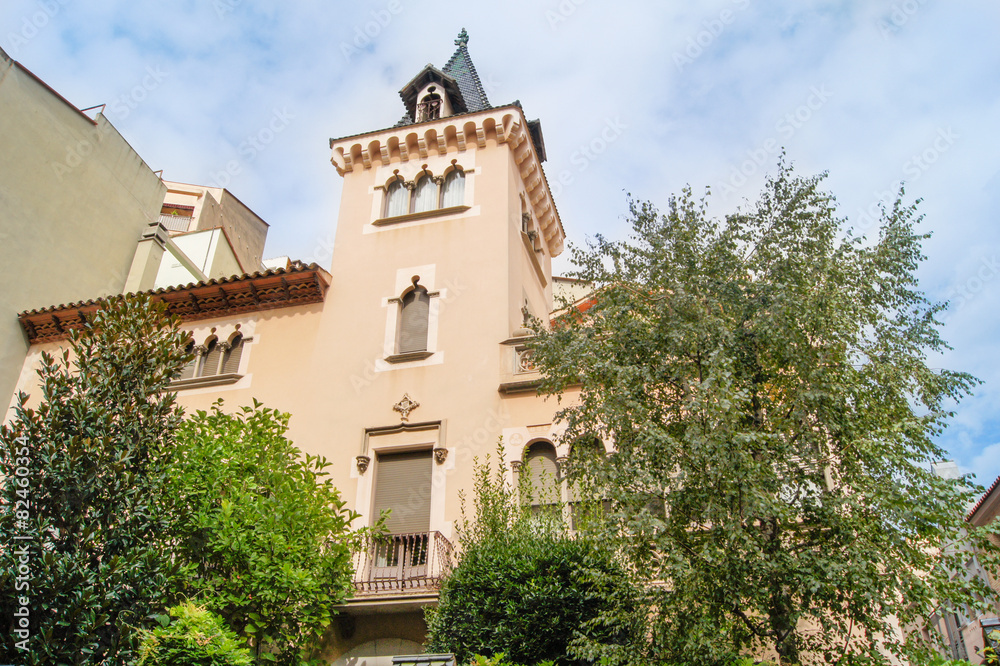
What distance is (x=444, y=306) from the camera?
16.3 m

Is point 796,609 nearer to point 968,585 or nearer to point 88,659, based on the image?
point 968,585

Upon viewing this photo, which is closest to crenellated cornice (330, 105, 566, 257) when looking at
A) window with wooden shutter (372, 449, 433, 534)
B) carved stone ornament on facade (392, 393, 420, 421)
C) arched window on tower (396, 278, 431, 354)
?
arched window on tower (396, 278, 431, 354)

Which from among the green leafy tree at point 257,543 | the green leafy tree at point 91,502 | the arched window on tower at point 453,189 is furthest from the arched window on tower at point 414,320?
the green leafy tree at point 91,502

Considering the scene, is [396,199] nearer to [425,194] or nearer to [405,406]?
[425,194]

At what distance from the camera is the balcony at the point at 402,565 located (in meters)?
12.4

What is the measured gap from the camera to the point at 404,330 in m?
16.4

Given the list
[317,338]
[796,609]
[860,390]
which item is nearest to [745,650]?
[796,609]

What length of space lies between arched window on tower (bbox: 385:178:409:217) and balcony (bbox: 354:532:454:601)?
8208mm

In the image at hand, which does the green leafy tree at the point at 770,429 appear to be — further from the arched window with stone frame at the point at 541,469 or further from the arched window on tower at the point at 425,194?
the arched window on tower at the point at 425,194

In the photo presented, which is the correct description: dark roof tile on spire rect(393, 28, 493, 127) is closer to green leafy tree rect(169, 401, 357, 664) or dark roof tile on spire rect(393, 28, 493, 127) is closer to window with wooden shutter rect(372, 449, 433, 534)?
window with wooden shutter rect(372, 449, 433, 534)

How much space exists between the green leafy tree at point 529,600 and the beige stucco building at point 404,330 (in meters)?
1.69

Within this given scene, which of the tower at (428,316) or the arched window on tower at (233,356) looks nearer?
the tower at (428,316)

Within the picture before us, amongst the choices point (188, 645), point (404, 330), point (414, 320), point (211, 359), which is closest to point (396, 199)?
point (414, 320)

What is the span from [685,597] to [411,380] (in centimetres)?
811
